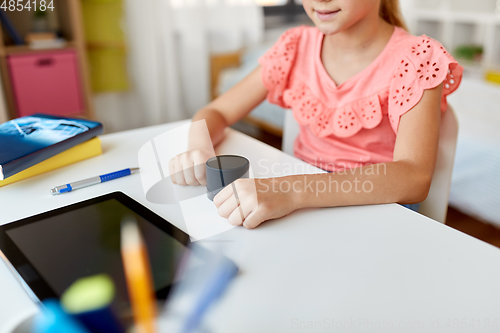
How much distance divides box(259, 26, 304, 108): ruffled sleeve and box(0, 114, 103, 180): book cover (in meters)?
0.39

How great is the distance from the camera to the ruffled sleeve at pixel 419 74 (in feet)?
2.43

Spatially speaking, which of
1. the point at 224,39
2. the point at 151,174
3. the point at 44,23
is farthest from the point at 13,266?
the point at 224,39

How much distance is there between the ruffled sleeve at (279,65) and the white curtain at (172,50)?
1.57m

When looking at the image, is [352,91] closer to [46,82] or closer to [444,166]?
[444,166]

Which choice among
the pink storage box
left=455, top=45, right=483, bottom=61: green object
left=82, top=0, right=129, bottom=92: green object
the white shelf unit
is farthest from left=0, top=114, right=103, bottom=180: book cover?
left=455, top=45, right=483, bottom=61: green object

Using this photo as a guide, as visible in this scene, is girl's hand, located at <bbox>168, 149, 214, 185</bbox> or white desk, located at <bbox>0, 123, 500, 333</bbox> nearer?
white desk, located at <bbox>0, 123, 500, 333</bbox>

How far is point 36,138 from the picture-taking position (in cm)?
71

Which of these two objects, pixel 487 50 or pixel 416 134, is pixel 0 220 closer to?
pixel 416 134

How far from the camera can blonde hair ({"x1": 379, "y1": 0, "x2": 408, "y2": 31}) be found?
909mm

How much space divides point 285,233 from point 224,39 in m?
2.33

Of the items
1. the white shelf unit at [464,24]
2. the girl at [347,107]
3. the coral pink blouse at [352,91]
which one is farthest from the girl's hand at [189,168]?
the white shelf unit at [464,24]

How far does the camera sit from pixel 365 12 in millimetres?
805

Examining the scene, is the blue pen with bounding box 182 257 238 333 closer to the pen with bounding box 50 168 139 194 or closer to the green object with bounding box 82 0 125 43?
the pen with bounding box 50 168 139 194

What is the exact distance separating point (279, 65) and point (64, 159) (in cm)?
51
